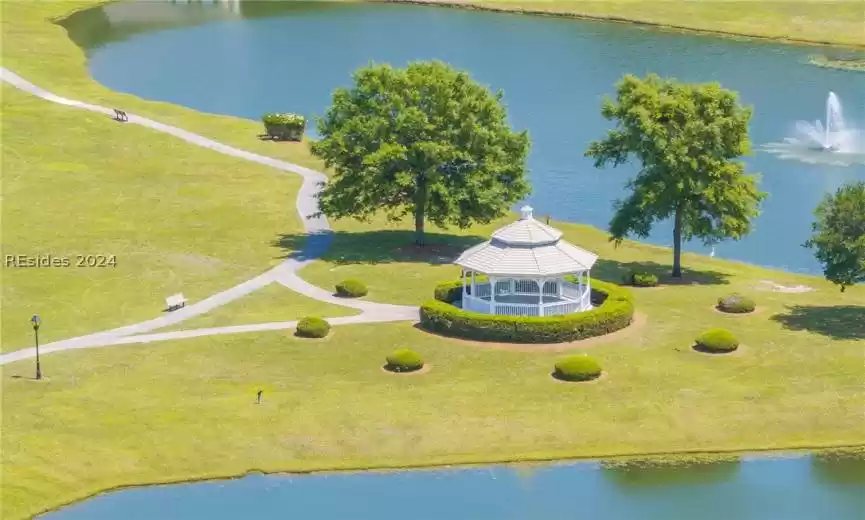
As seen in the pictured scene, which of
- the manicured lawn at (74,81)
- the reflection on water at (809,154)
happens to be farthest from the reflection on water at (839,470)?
the manicured lawn at (74,81)

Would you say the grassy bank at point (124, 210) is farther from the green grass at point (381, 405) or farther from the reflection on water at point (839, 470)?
the reflection on water at point (839, 470)

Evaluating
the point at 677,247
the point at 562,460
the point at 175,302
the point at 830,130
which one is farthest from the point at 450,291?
the point at 830,130

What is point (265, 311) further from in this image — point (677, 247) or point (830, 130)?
point (830, 130)

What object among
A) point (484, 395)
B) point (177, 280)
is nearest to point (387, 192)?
point (177, 280)
